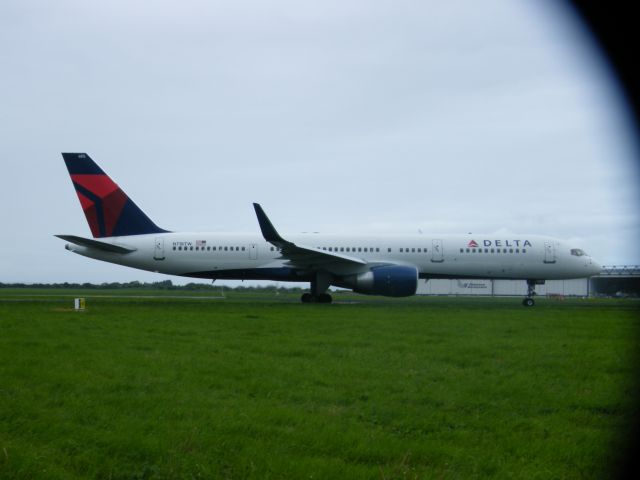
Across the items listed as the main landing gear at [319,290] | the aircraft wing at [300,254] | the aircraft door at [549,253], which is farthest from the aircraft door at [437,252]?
the aircraft door at [549,253]

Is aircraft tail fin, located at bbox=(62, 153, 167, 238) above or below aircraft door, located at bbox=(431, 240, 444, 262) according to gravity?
above

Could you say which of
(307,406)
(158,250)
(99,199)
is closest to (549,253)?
(158,250)

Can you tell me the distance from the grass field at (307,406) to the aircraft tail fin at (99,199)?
15.2 metres

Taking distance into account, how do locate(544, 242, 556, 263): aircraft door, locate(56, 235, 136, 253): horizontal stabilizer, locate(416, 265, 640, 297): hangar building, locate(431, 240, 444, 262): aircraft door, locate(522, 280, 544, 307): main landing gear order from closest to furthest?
locate(56, 235, 136, 253): horizontal stabilizer, locate(431, 240, 444, 262): aircraft door, locate(522, 280, 544, 307): main landing gear, locate(544, 242, 556, 263): aircraft door, locate(416, 265, 640, 297): hangar building

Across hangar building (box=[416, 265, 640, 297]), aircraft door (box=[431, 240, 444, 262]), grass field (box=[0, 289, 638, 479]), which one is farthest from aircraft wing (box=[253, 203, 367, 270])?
hangar building (box=[416, 265, 640, 297])

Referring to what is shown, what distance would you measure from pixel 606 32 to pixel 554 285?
5918 centimetres

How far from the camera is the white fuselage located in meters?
26.8

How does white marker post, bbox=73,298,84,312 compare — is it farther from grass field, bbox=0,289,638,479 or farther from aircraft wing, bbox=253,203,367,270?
grass field, bbox=0,289,638,479

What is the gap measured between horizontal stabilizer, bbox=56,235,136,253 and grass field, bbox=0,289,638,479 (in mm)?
12906

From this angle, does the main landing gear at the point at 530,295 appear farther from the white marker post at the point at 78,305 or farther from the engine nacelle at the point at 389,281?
the white marker post at the point at 78,305

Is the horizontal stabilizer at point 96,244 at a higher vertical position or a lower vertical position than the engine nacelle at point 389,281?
higher

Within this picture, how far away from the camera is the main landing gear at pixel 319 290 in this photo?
26.4m

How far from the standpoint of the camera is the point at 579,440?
5.54m

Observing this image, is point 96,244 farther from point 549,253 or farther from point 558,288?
point 558,288
